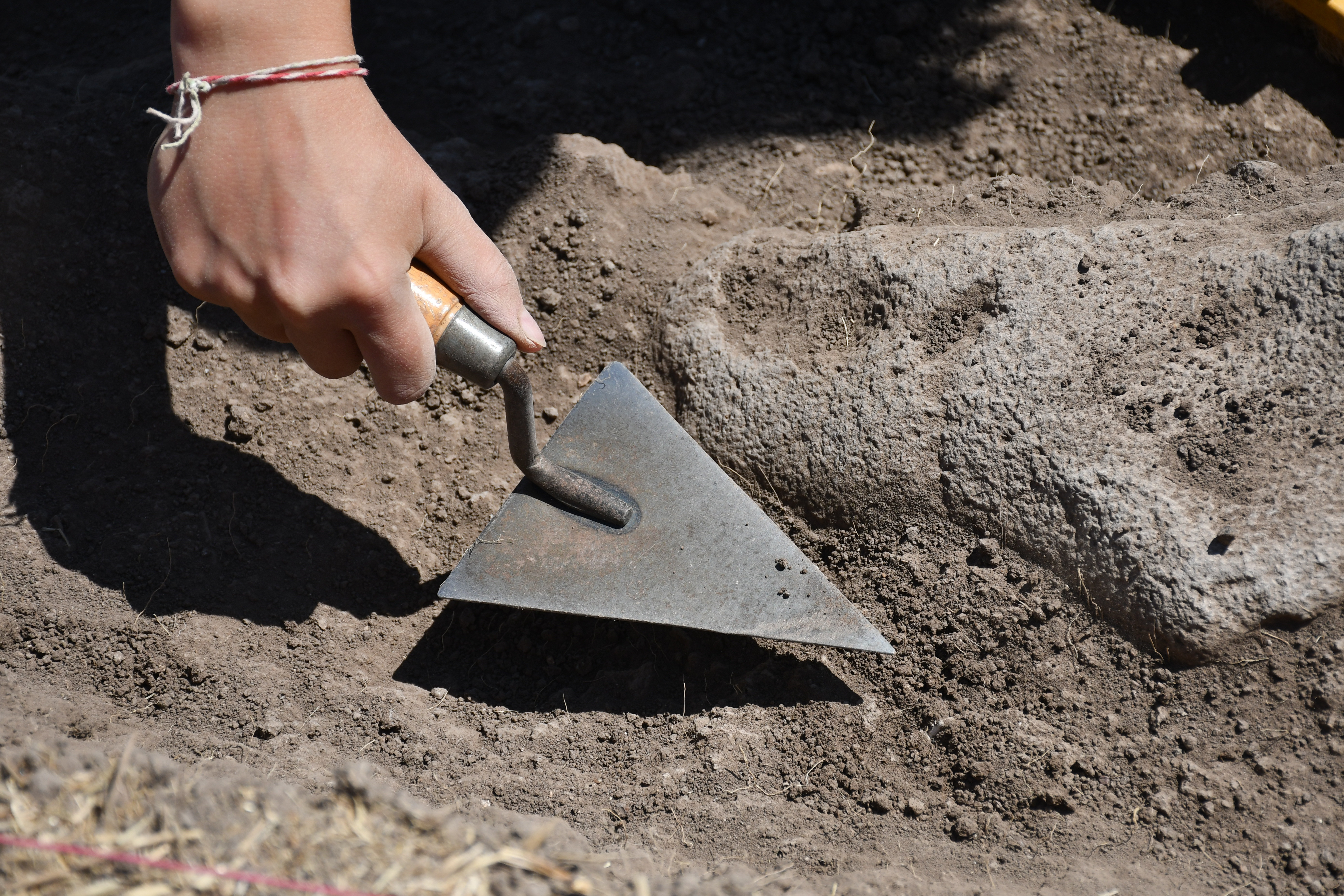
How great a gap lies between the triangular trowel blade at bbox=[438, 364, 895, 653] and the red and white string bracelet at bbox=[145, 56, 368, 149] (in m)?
0.89

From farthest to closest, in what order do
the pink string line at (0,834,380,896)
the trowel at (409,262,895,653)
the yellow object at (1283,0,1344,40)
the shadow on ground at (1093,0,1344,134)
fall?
1. the shadow on ground at (1093,0,1344,134)
2. the yellow object at (1283,0,1344,40)
3. the trowel at (409,262,895,653)
4. the pink string line at (0,834,380,896)

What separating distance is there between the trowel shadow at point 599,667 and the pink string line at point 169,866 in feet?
2.55

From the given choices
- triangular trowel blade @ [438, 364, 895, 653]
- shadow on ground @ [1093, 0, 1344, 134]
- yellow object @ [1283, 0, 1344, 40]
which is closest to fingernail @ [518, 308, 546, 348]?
triangular trowel blade @ [438, 364, 895, 653]

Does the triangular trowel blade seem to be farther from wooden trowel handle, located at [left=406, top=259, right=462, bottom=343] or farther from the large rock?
wooden trowel handle, located at [left=406, top=259, right=462, bottom=343]

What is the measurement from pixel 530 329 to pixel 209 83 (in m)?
0.73

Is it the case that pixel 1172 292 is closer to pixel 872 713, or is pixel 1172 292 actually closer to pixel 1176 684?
pixel 1176 684

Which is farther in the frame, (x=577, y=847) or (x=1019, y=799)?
(x=1019, y=799)

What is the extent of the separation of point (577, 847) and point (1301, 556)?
1378mm

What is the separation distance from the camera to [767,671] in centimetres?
190

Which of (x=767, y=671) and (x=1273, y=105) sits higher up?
(x=1273, y=105)

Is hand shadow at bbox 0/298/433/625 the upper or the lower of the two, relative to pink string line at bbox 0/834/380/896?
lower

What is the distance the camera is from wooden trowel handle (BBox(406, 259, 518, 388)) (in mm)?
1693

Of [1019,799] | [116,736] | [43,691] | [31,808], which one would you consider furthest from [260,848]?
[1019,799]

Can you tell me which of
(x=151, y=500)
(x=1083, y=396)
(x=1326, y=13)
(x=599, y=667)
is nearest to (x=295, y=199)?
(x=151, y=500)
